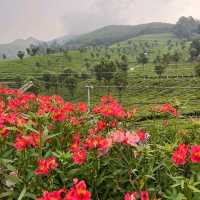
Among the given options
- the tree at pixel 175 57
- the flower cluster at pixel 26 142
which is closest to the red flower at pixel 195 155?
the flower cluster at pixel 26 142

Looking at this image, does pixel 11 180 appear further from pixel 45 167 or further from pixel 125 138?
pixel 125 138

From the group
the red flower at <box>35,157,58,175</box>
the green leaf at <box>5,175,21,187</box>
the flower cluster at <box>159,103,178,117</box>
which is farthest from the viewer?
the flower cluster at <box>159,103,178,117</box>

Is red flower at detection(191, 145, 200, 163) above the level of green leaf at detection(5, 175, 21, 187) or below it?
above

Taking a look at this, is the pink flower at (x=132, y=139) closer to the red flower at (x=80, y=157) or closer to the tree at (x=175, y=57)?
the red flower at (x=80, y=157)

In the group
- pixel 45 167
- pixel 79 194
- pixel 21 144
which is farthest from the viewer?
pixel 21 144

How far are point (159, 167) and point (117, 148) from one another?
0.32 m

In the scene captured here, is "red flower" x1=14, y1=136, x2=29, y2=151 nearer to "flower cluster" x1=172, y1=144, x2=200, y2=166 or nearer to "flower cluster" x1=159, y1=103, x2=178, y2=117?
"flower cluster" x1=172, y1=144, x2=200, y2=166

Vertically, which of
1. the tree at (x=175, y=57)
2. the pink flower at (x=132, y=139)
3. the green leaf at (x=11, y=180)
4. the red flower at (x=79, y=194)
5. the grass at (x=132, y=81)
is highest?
the pink flower at (x=132, y=139)

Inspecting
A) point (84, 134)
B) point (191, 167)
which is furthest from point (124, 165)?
point (84, 134)

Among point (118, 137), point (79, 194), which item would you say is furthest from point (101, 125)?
point (79, 194)

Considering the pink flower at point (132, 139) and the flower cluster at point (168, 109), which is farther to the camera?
the flower cluster at point (168, 109)

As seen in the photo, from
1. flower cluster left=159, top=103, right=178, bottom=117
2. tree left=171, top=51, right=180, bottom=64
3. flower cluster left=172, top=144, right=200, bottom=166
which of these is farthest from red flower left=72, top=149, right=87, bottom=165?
tree left=171, top=51, right=180, bottom=64

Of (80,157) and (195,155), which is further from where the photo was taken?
(80,157)

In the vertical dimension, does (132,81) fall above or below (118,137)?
below
